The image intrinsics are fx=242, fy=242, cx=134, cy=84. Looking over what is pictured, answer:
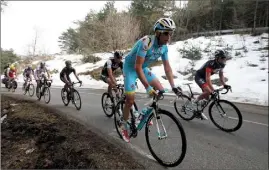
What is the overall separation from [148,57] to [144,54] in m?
0.35

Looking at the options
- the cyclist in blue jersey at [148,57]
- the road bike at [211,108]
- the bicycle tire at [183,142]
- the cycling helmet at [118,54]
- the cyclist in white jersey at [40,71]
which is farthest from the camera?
the cyclist in white jersey at [40,71]

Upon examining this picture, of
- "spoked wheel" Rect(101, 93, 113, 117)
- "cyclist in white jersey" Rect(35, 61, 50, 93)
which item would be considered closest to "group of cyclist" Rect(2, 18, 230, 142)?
"spoked wheel" Rect(101, 93, 113, 117)

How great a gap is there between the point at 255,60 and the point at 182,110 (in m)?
14.5

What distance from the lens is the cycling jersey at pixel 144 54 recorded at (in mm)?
4074

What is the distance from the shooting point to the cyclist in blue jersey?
389cm

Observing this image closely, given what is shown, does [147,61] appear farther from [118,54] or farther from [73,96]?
[73,96]

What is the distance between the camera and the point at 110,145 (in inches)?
202

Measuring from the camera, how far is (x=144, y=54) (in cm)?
409

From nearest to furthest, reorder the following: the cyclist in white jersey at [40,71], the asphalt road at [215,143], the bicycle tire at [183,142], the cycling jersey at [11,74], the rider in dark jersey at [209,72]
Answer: the bicycle tire at [183,142], the asphalt road at [215,143], the rider in dark jersey at [209,72], the cyclist in white jersey at [40,71], the cycling jersey at [11,74]

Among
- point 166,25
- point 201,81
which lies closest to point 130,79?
point 166,25

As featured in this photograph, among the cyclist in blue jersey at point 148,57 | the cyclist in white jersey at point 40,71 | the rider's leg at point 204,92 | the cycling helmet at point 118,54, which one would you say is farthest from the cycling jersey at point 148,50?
the cyclist in white jersey at point 40,71

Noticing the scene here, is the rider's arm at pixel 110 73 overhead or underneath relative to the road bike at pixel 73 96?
overhead

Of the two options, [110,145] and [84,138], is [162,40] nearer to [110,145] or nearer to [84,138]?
[110,145]

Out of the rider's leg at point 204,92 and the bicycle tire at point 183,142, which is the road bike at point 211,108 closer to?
the rider's leg at point 204,92
